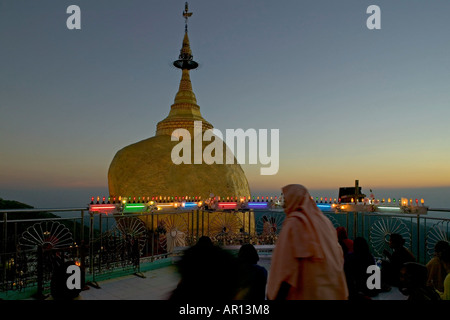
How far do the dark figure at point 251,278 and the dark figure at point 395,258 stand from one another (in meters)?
3.73

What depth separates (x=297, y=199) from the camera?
10.0ft

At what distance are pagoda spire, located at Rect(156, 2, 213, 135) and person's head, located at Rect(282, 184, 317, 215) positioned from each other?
58.5 feet

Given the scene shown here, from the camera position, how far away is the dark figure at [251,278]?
255cm

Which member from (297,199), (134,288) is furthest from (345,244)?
(134,288)

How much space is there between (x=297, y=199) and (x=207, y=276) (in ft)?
4.60

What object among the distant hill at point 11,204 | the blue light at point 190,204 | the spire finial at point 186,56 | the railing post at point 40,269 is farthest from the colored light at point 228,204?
the distant hill at point 11,204

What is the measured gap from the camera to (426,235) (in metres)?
7.46

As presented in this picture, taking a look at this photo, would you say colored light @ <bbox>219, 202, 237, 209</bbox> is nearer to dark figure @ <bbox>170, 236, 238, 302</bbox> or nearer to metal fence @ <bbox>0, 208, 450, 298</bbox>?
metal fence @ <bbox>0, 208, 450, 298</bbox>

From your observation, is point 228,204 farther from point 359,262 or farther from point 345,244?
point 359,262

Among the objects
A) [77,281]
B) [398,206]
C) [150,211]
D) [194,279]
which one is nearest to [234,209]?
[150,211]

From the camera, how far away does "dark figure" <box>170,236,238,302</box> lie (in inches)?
79.6

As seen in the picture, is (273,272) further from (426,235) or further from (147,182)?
(147,182)

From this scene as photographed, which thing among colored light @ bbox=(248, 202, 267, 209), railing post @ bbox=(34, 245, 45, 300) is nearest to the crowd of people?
railing post @ bbox=(34, 245, 45, 300)
